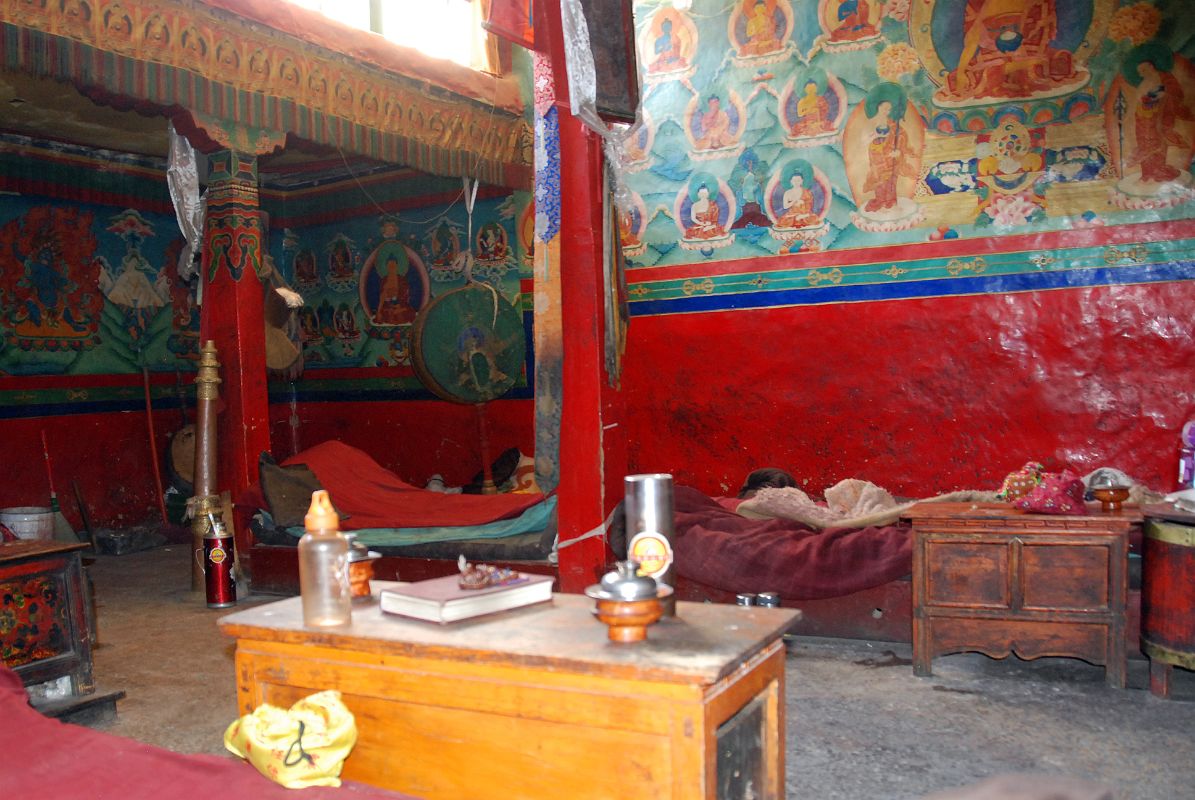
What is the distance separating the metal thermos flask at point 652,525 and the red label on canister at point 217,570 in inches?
154

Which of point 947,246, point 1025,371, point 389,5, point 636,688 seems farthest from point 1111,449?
point 389,5

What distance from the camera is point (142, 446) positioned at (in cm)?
805

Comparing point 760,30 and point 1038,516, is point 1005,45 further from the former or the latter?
point 1038,516

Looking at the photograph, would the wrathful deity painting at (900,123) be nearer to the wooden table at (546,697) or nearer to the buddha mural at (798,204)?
the buddha mural at (798,204)

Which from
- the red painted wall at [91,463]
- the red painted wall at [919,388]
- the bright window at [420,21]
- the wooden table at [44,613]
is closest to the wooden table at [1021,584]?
the red painted wall at [919,388]

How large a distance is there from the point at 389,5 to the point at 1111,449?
17.2ft

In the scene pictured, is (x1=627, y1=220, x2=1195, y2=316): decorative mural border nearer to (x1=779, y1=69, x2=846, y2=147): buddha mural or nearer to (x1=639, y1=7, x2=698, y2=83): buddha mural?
(x1=779, y1=69, x2=846, y2=147): buddha mural

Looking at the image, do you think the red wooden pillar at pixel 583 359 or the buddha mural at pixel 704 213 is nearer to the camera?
the red wooden pillar at pixel 583 359

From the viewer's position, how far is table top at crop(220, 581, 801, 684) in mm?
1578

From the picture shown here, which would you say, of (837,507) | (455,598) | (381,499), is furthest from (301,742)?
(381,499)

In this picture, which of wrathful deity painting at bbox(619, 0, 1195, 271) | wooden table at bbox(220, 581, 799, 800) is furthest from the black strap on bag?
wrathful deity painting at bbox(619, 0, 1195, 271)

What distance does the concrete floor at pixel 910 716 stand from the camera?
9.14 feet

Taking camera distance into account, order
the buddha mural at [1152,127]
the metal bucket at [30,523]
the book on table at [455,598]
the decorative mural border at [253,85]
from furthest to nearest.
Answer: the buddha mural at [1152,127] → the decorative mural border at [253,85] → the metal bucket at [30,523] → the book on table at [455,598]

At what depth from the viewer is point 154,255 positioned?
817cm
